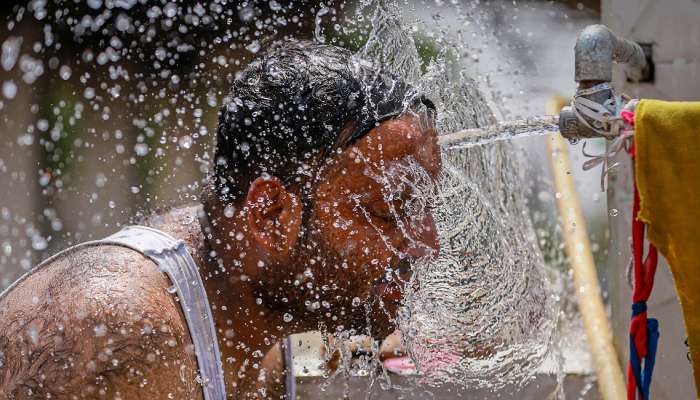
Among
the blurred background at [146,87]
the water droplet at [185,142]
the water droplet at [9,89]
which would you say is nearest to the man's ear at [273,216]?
the blurred background at [146,87]

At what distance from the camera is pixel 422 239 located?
1.97 meters

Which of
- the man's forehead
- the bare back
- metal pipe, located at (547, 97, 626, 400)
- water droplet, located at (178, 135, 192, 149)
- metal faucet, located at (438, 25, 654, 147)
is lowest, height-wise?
metal pipe, located at (547, 97, 626, 400)

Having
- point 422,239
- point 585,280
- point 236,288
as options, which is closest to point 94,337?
point 236,288

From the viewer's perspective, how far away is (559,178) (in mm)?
3652

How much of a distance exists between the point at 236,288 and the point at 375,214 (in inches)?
17.4

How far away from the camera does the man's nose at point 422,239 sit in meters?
1.95

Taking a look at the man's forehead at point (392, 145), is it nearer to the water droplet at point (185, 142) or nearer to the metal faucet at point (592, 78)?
the metal faucet at point (592, 78)

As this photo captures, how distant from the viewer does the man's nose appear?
1.95 metres


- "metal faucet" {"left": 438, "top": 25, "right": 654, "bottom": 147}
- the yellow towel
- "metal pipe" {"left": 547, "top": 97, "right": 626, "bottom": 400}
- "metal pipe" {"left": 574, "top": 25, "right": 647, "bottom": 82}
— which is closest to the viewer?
the yellow towel

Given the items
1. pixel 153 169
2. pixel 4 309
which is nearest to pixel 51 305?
pixel 4 309

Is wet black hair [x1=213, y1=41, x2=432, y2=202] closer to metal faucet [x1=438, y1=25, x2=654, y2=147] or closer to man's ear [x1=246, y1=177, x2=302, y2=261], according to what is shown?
man's ear [x1=246, y1=177, x2=302, y2=261]

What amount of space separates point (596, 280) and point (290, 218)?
1866 mm

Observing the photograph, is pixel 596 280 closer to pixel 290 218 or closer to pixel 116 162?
pixel 290 218

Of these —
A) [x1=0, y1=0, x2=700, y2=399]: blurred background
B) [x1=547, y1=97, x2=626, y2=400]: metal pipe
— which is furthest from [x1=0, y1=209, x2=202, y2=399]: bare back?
[x1=0, y1=0, x2=700, y2=399]: blurred background
